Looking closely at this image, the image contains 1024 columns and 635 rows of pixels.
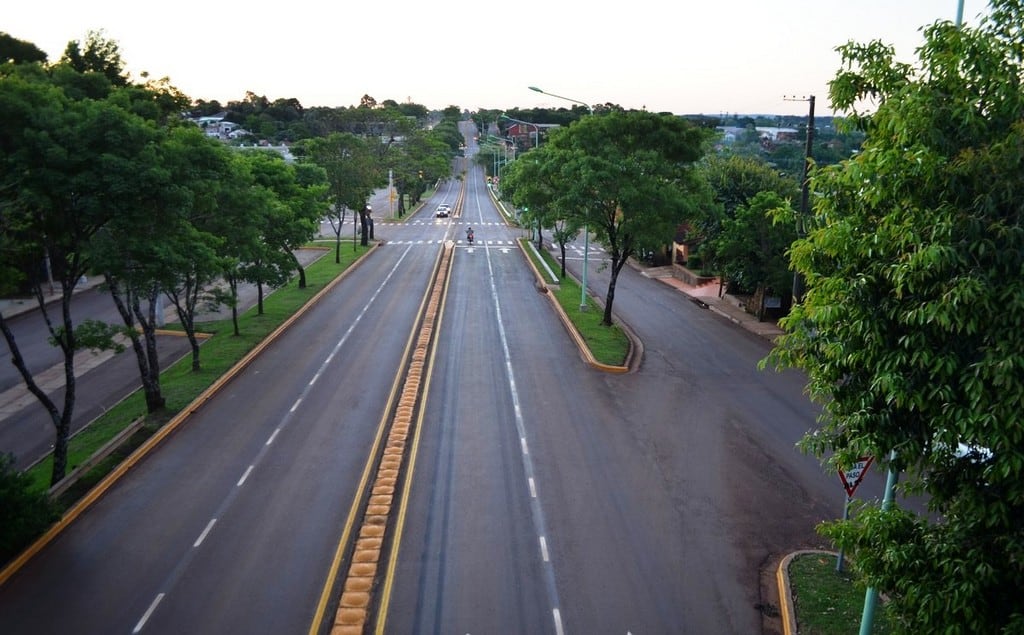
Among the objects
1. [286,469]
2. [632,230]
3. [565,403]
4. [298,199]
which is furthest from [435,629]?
[298,199]

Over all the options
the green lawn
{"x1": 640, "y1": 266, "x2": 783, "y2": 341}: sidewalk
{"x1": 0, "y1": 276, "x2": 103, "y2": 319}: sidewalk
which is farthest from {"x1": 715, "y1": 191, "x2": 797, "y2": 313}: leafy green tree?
{"x1": 0, "y1": 276, "x2": 103, "y2": 319}: sidewalk

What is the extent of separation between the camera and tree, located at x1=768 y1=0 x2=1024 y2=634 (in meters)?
6.29

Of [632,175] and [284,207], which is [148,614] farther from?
[632,175]

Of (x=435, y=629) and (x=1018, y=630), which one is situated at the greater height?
(x=1018, y=630)

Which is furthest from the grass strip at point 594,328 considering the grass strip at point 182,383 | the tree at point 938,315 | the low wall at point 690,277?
the tree at point 938,315

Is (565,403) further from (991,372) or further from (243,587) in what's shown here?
(991,372)

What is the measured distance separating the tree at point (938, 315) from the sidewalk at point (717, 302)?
22.0m

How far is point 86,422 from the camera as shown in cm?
2241

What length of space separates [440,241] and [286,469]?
4956 centimetres

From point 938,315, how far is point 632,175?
23.8m

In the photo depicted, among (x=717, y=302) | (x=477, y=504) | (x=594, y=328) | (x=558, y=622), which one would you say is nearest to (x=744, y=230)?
(x=717, y=302)

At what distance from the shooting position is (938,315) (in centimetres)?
626

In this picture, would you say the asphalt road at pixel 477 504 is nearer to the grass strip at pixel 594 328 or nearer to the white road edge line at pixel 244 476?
the white road edge line at pixel 244 476

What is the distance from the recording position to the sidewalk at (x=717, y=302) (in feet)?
111
